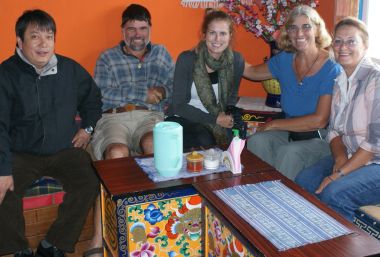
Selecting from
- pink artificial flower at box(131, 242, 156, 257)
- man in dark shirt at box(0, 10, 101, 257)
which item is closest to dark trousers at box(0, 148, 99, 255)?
man in dark shirt at box(0, 10, 101, 257)

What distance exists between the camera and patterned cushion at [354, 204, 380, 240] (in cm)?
→ 190

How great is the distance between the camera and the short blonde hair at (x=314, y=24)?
2.53m

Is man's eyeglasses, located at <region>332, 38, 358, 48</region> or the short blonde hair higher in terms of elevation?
the short blonde hair

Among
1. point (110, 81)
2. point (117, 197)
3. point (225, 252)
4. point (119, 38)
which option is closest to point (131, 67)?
point (110, 81)

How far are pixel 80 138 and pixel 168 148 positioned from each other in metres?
0.88

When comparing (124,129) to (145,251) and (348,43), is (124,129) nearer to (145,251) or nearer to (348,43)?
(145,251)

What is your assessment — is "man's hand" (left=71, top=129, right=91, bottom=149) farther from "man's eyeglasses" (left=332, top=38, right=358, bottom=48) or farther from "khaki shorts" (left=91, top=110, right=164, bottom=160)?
"man's eyeglasses" (left=332, top=38, right=358, bottom=48)

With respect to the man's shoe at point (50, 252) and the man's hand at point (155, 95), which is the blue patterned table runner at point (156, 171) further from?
the man's hand at point (155, 95)

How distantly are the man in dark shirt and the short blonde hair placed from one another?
1204mm

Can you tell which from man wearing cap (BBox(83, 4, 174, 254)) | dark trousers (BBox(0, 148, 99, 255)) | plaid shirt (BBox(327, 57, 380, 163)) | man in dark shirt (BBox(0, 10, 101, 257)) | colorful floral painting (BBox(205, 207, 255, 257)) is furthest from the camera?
man wearing cap (BBox(83, 4, 174, 254))

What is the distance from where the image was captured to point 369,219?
1937 mm

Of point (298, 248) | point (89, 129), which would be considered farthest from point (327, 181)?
point (89, 129)

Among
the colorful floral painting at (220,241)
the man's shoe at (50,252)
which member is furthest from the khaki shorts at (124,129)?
the colorful floral painting at (220,241)

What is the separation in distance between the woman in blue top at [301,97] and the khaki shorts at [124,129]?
62 centimetres
